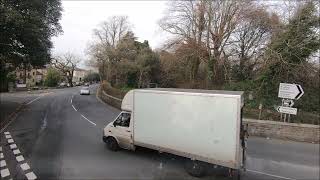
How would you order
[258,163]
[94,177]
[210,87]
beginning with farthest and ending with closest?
[210,87], [258,163], [94,177]

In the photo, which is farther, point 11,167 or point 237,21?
point 237,21

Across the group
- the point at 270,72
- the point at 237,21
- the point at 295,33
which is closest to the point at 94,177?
the point at 270,72

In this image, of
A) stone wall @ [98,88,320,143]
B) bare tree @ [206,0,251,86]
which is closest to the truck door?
stone wall @ [98,88,320,143]

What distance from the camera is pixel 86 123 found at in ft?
69.7

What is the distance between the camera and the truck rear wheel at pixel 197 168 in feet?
34.8

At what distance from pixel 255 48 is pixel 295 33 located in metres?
9.46

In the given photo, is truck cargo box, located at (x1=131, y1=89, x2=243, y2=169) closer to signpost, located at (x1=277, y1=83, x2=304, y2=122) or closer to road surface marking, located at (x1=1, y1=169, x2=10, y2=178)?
road surface marking, located at (x1=1, y1=169, x2=10, y2=178)

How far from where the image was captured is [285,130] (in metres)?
16.9

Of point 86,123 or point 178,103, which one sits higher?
point 178,103

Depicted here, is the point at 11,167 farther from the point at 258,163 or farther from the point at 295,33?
the point at 295,33

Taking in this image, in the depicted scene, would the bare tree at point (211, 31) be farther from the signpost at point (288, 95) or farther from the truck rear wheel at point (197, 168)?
the truck rear wheel at point (197, 168)

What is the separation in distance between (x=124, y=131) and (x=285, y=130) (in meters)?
9.12

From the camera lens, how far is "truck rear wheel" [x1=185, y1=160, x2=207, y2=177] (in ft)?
34.8

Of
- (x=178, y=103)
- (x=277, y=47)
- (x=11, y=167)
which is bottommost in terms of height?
(x=11, y=167)
